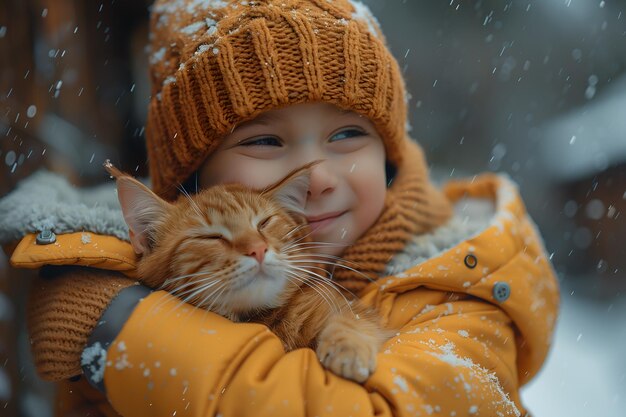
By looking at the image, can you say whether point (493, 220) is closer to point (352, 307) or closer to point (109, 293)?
point (352, 307)

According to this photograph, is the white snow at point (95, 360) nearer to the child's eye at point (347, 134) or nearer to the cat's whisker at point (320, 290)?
the cat's whisker at point (320, 290)

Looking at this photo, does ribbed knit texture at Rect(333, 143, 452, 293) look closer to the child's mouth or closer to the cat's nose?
the child's mouth

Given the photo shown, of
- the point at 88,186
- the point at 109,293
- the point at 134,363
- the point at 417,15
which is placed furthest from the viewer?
the point at 417,15

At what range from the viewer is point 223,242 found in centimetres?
110

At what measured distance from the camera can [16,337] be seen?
1457 millimetres

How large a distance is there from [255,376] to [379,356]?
24 centimetres

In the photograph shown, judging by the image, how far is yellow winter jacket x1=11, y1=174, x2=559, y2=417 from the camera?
94 centimetres

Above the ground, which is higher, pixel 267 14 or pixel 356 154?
pixel 267 14

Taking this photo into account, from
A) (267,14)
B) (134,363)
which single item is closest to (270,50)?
(267,14)

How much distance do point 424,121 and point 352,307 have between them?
282 centimetres

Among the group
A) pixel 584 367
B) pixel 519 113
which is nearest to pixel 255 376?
pixel 584 367

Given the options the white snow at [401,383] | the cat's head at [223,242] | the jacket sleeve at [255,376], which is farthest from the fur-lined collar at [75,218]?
the white snow at [401,383]

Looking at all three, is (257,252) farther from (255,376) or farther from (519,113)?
(519,113)

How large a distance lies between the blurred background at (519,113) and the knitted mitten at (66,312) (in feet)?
2.73
